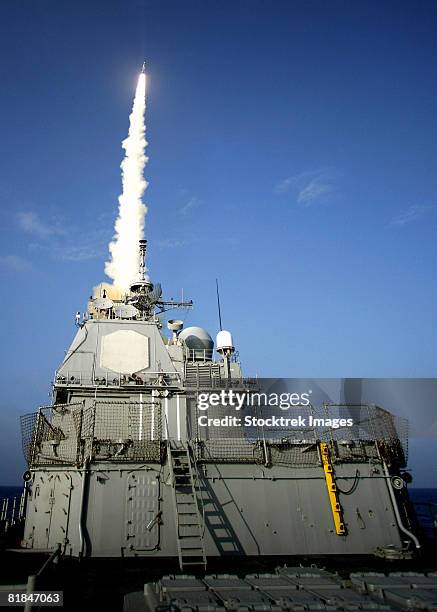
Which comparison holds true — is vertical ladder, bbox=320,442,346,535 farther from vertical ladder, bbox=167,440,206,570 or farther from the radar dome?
the radar dome

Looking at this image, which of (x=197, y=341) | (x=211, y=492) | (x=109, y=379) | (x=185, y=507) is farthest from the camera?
(x=197, y=341)

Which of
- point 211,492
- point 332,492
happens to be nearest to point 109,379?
point 211,492

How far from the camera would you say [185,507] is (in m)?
11.3

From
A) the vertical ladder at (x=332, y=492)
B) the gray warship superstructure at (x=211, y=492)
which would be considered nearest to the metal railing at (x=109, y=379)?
the gray warship superstructure at (x=211, y=492)

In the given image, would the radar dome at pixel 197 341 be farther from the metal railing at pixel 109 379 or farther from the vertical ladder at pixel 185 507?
the vertical ladder at pixel 185 507

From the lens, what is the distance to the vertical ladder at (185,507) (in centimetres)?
1038

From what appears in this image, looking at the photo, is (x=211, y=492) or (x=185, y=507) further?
(x=211, y=492)

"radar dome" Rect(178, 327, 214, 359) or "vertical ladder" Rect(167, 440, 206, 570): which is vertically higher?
"radar dome" Rect(178, 327, 214, 359)

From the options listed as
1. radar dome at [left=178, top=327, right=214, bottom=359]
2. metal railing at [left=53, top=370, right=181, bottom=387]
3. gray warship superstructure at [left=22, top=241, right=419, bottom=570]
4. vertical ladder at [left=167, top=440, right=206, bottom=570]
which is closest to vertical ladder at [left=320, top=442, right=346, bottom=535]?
gray warship superstructure at [left=22, top=241, right=419, bottom=570]

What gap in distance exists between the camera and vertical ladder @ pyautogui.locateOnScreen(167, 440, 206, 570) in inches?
409

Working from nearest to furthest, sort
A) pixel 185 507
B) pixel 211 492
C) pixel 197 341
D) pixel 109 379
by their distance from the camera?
1. pixel 185 507
2. pixel 211 492
3. pixel 109 379
4. pixel 197 341

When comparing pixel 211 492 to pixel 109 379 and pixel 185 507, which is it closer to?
pixel 185 507

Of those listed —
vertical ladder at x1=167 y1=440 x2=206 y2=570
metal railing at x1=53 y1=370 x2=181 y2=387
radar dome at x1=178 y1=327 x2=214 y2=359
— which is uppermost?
radar dome at x1=178 y1=327 x2=214 y2=359

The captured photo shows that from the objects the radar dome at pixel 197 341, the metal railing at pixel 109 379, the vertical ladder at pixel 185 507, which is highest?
the radar dome at pixel 197 341
